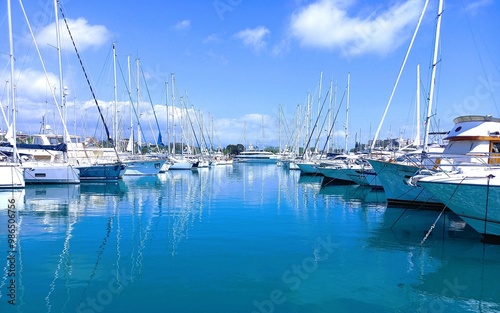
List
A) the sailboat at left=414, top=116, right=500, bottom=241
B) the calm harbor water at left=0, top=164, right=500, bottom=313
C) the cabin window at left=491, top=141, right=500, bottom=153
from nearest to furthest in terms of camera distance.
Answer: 1. the calm harbor water at left=0, top=164, right=500, bottom=313
2. the sailboat at left=414, top=116, right=500, bottom=241
3. the cabin window at left=491, top=141, right=500, bottom=153

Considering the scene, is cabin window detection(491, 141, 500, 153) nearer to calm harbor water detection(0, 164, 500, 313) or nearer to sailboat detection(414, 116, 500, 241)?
sailboat detection(414, 116, 500, 241)

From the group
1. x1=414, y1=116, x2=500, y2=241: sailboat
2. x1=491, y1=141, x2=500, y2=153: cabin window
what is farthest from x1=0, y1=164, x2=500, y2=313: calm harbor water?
x1=491, y1=141, x2=500, y2=153: cabin window

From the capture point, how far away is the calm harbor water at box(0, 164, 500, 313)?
925 centimetres

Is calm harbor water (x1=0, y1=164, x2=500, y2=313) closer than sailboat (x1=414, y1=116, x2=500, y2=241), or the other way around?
calm harbor water (x1=0, y1=164, x2=500, y2=313)

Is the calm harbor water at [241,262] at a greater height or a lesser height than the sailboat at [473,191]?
lesser

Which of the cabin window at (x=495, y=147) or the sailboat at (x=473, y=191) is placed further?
the cabin window at (x=495, y=147)

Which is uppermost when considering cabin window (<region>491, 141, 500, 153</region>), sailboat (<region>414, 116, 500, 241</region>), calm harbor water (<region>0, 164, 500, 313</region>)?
cabin window (<region>491, 141, 500, 153</region>)

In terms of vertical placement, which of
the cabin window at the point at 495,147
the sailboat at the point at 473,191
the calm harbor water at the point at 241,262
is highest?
the cabin window at the point at 495,147

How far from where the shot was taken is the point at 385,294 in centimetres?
978

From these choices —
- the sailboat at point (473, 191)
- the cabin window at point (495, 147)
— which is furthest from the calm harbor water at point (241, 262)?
the cabin window at point (495, 147)

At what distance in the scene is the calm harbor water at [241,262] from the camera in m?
9.25

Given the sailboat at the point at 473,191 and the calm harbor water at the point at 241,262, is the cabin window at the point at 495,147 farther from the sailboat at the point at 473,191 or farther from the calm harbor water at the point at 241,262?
the calm harbor water at the point at 241,262

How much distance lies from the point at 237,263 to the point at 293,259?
1.88 metres

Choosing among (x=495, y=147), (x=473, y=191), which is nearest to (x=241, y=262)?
(x=473, y=191)
